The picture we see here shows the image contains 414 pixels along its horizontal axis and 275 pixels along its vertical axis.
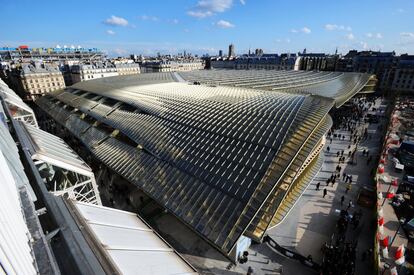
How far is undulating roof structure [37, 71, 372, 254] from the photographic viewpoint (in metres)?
12.8

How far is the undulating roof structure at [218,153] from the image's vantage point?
12844mm

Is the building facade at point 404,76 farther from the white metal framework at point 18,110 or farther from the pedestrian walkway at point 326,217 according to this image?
the white metal framework at point 18,110

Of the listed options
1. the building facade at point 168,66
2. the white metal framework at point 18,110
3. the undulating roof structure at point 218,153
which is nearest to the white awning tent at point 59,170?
the undulating roof structure at point 218,153

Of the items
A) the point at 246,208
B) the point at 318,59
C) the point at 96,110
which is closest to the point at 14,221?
the point at 246,208

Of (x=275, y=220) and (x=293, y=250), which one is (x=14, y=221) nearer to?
(x=275, y=220)

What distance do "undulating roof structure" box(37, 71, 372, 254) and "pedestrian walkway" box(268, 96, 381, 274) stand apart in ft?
9.23

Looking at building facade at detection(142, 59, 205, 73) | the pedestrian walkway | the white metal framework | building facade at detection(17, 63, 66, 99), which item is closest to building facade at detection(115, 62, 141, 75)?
building facade at detection(142, 59, 205, 73)

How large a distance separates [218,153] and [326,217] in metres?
11.8

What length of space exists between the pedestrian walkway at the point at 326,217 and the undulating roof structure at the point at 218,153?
2814mm

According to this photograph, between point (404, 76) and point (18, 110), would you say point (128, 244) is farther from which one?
point (404, 76)

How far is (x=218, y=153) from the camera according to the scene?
15.8m

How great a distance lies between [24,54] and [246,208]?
15822cm

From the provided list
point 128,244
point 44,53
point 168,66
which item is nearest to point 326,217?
point 128,244

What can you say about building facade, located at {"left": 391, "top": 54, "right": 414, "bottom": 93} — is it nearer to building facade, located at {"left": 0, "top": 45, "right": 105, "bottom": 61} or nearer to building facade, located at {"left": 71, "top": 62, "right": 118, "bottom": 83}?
building facade, located at {"left": 71, "top": 62, "right": 118, "bottom": 83}
